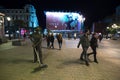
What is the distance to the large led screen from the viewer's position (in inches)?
3529

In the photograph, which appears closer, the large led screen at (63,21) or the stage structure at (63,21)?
the stage structure at (63,21)

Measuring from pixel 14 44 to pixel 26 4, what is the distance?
93803mm

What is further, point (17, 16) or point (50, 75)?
point (17, 16)

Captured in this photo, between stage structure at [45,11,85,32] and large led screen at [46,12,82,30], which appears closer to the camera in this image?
stage structure at [45,11,85,32]

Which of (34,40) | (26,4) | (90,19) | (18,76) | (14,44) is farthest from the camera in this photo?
(26,4)

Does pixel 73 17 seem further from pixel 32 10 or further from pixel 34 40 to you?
pixel 34 40

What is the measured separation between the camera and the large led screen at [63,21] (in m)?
89.6

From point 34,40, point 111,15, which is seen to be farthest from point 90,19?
point 34,40

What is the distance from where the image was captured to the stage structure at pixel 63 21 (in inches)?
3524

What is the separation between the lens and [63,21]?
9012cm

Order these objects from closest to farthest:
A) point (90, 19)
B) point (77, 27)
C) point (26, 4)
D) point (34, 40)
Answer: point (34, 40), point (77, 27), point (90, 19), point (26, 4)

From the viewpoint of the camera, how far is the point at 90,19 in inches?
4284

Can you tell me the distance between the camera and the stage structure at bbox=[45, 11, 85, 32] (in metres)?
89.5

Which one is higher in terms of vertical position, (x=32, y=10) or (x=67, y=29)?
(x=32, y=10)
